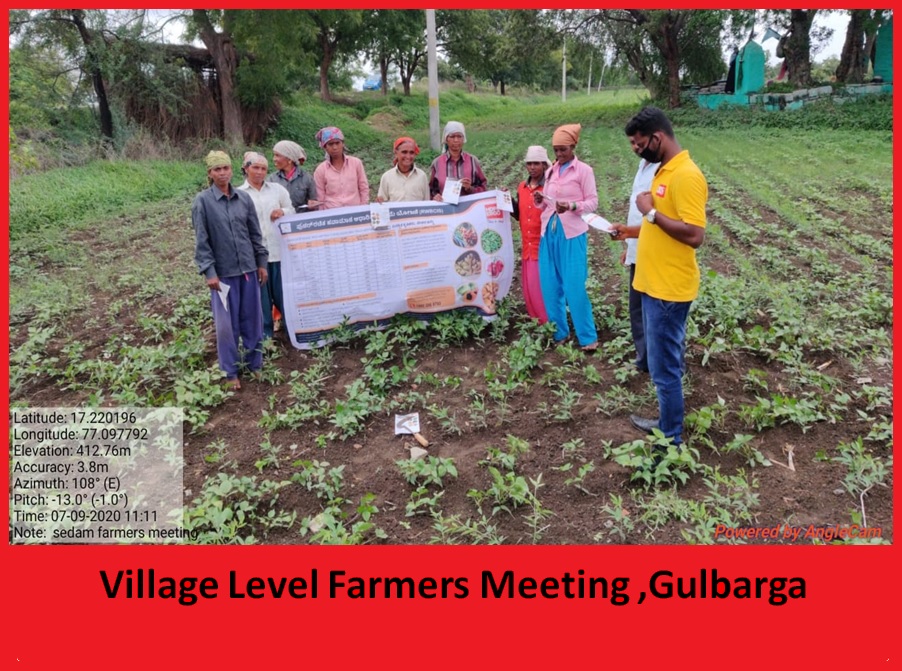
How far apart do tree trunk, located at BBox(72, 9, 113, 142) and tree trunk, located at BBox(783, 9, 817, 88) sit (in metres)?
19.5

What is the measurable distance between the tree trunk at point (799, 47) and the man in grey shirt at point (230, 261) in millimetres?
20536

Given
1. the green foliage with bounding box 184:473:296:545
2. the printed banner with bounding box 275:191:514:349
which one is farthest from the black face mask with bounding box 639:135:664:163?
the green foliage with bounding box 184:473:296:545

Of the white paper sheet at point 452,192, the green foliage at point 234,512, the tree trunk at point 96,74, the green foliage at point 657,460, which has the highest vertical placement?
the tree trunk at point 96,74

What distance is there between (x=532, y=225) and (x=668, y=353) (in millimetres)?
1832

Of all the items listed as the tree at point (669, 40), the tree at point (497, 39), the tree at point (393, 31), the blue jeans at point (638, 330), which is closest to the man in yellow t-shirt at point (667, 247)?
the blue jeans at point (638, 330)

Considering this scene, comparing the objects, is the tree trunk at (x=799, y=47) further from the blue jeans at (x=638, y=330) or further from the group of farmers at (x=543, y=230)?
the blue jeans at (x=638, y=330)

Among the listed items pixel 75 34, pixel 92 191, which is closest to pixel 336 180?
pixel 92 191

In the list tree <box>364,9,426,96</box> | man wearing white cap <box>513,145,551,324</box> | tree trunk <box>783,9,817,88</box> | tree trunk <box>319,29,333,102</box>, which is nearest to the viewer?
man wearing white cap <box>513,145,551,324</box>

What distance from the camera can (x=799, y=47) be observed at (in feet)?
63.3

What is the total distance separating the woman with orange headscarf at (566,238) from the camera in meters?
4.27

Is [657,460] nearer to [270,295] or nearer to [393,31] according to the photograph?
[270,295]

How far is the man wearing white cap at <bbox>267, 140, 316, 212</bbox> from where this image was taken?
479cm

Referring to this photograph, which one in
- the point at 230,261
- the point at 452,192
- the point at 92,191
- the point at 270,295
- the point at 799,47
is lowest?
the point at 270,295
